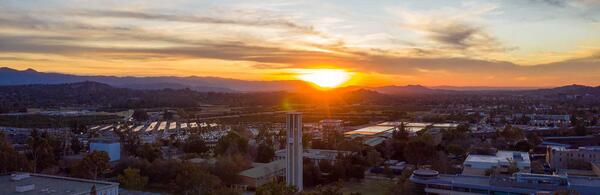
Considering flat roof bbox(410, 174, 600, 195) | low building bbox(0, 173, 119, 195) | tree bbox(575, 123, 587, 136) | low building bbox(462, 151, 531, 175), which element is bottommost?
low building bbox(462, 151, 531, 175)

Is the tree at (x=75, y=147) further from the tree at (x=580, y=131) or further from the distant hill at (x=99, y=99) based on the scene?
the tree at (x=580, y=131)

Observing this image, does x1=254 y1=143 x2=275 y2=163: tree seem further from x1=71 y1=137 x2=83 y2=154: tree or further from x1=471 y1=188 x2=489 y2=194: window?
x1=471 y1=188 x2=489 y2=194: window

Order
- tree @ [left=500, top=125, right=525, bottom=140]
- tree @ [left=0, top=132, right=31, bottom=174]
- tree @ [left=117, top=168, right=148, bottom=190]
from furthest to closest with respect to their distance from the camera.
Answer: tree @ [left=500, top=125, right=525, bottom=140] < tree @ [left=0, top=132, right=31, bottom=174] < tree @ [left=117, top=168, right=148, bottom=190]

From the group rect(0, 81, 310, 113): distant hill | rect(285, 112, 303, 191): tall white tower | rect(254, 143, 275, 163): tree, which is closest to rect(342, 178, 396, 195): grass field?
rect(285, 112, 303, 191): tall white tower

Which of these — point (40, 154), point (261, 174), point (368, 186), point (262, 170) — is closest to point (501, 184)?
point (368, 186)

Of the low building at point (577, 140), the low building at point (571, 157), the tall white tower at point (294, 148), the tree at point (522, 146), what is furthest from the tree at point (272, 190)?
the low building at point (577, 140)

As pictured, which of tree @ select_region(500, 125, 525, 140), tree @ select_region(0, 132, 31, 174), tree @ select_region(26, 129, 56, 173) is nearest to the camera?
tree @ select_region(0, 132, 31, 174)
